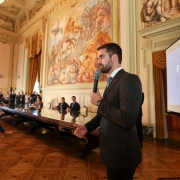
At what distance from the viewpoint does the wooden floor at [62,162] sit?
2029 millimetres

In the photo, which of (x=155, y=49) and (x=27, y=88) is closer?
(x=155, y=49)

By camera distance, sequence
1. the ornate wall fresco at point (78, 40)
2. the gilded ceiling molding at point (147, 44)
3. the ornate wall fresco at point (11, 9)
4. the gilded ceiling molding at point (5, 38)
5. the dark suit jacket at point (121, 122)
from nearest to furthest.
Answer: the dark suit jacket at point (121, 122)
the gilded ceiling molding at point (147, 44)
the ornate wall fresco at point (78, 40)
the ornate wall fresco at point (11, 9)
the gilded ceiling molding at point (5, 38)

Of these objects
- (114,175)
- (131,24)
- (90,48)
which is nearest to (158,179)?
(114,175)

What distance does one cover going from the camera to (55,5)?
8594 millimetres

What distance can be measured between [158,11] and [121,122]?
4.62 metres

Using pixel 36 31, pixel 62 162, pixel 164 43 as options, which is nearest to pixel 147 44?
pixel 164 43

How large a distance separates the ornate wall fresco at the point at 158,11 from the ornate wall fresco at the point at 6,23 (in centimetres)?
1129

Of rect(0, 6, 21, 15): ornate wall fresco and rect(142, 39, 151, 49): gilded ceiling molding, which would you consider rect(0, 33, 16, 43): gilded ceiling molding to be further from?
rect(142, 39, 151, 49): gilded ceiling molding

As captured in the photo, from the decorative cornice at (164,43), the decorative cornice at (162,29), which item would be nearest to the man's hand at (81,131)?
the decorative cornice at (164,43)

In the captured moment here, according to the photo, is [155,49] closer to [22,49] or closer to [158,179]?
[158,179]

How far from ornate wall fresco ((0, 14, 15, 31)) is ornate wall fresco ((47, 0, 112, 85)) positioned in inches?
216

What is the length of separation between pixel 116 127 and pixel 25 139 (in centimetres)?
335

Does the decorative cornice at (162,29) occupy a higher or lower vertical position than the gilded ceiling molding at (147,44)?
higher

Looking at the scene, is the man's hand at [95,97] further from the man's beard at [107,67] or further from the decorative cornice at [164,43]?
the decorative cornice at [164,43]
